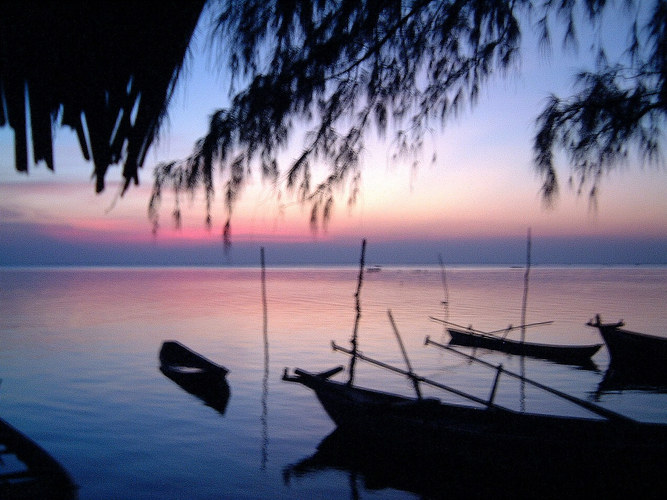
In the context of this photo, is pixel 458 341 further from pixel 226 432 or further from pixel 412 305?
pixel 412 305

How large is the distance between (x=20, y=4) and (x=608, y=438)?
26.8 ft

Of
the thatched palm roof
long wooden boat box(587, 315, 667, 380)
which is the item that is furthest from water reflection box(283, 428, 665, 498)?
long wooden boat box(587, 315, 667, 380)

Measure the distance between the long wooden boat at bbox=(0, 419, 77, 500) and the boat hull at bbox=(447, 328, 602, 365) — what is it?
56.2ft

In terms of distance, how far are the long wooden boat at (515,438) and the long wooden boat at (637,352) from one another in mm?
10332

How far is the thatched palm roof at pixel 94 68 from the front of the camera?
187 cm

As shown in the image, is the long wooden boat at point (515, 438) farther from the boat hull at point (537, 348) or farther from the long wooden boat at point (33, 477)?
the boat hull at point (537, 348)

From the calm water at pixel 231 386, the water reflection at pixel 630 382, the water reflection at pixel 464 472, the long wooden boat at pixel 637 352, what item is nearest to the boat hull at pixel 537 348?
the calm water at pixel 231 386

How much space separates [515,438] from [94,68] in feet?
24.5

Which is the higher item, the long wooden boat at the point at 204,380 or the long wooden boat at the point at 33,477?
the long wooden boat at the point at 33,477

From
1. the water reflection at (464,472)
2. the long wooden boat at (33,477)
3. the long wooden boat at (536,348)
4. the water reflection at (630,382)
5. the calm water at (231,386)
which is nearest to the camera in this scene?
the long wooden boat at (33,477)

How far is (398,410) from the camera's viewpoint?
885cm

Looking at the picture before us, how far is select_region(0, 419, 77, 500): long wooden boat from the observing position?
4.86 meters

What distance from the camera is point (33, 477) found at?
17.5 feet

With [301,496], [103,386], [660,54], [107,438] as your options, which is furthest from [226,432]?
[660,54]
